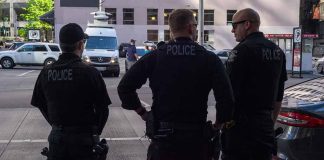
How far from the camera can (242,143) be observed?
14.0 ft

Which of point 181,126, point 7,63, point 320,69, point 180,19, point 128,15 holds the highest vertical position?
point 128,15

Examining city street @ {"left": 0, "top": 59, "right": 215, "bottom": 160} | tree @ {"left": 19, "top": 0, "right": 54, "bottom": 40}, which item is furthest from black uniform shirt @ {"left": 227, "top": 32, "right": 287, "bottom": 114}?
tree @ {"left": 19, "top": 0, "right": 54, "bottom": 40}

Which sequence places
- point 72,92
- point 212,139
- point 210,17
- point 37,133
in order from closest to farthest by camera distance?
1. point 212,139
2. point 72,92
3. point 37,133
4. point 210,17

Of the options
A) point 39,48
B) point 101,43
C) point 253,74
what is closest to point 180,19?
point 253,74

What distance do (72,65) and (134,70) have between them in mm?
503

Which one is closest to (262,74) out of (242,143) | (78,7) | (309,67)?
(242,143)

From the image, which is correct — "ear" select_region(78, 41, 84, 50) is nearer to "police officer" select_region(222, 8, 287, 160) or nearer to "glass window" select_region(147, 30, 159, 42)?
"police officer" select_region(222, 8, 287, 160)

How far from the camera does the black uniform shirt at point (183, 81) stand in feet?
12.1

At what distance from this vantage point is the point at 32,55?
3070 cm

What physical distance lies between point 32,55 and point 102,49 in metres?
7.69

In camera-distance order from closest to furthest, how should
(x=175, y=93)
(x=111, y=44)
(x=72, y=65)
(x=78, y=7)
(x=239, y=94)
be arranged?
(x=175, y=93), (x=72, y=65), (x=239, y=94), (x=111, y=44), (x=78, y=7)

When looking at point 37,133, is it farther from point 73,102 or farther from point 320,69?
point 320,69

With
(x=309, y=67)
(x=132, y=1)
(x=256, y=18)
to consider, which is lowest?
(x=309, y=67)

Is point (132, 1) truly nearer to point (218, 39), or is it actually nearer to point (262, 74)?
point (218, 39)
